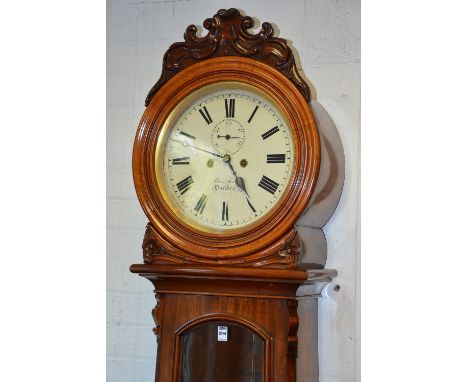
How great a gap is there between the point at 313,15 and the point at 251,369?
3.37 ft

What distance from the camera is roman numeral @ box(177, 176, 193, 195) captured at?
1938 millimetres

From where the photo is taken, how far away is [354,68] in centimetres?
210

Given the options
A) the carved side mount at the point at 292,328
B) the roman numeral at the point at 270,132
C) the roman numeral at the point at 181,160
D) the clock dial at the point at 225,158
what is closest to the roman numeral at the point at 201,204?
the clock dial at the point at 225,158

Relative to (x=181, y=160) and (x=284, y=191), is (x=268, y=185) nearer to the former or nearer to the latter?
(x=284, y=191)

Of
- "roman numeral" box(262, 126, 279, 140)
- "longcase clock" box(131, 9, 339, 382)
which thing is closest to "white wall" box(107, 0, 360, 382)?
"longcase clock" box(131, 9, 339, 382)

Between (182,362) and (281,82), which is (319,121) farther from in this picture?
(182,362)

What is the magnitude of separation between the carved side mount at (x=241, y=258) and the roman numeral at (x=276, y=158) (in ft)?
0.62

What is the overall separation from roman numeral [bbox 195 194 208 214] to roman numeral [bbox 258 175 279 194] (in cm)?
15

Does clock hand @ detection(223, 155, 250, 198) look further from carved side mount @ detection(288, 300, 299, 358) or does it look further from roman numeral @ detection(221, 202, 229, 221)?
carved side mount @ detection(288, 300, 299, 358)

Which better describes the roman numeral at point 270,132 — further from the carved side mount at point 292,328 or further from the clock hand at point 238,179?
the carved side mount at point 292,328

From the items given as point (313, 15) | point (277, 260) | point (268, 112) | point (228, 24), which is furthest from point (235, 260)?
point (313, 15)

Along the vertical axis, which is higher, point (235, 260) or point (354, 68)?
point (354, 68)

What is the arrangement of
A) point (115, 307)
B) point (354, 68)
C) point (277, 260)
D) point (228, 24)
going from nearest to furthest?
point (277, 260) → point (228, 24) → point (354, 68) → point (115, 307)

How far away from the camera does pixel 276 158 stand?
1867mm
